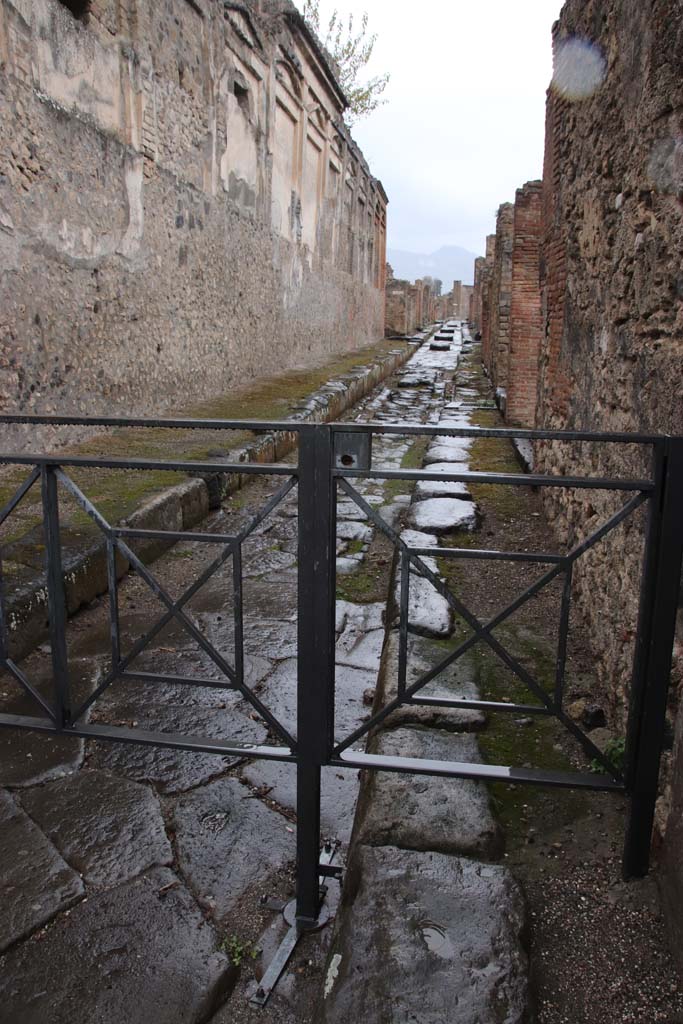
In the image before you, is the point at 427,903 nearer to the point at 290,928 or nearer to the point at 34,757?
the point at 290,928

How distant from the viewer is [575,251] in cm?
392

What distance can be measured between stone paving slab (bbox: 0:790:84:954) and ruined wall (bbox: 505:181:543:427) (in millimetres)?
7295

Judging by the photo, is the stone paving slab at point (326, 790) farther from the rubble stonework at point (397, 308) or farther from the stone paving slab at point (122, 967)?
the rubble stonework at point (397, 308)

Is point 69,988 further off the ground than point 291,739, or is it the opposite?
point 291,739

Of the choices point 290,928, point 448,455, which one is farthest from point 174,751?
point 448,455

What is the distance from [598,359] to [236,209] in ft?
25.8

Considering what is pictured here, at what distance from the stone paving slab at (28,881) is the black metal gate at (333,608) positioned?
0.37 metres

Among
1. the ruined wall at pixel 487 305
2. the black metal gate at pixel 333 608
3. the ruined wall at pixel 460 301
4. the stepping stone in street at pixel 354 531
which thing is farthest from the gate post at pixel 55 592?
the ruined wall at pixel 460 301

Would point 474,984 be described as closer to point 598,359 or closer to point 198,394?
point 598,359

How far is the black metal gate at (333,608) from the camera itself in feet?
5.39

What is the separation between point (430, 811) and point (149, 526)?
9.20ft

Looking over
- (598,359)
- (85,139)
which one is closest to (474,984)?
(598,359)

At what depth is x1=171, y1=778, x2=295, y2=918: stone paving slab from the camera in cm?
197

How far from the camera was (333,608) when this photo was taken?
178 cm
